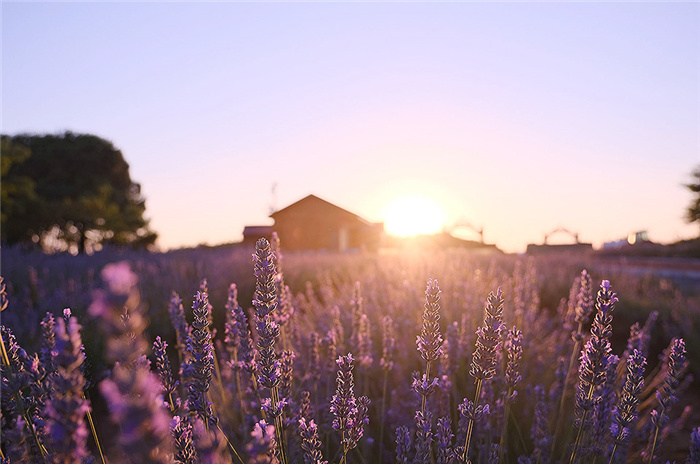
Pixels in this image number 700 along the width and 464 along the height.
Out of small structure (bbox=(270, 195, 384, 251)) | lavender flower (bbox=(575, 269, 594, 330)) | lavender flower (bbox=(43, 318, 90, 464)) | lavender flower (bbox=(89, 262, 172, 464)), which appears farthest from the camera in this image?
small structure (bbox=(270, 195, 384, 251))

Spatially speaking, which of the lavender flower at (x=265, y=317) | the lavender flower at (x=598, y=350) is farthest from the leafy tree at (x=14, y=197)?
the lavender flower at (x=598, y=350)

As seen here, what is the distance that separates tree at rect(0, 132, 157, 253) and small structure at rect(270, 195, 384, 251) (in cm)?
1155

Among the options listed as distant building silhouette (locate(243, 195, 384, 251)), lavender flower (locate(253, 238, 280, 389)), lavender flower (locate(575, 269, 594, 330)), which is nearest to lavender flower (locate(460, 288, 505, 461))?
lavender flower (locate(253, 238, 280, 389))

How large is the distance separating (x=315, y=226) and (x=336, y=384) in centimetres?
1083

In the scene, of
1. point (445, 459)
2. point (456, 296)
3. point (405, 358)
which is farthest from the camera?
point (456, 296)

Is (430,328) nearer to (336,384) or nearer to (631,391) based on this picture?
(631,391)

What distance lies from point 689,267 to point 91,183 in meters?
25.6

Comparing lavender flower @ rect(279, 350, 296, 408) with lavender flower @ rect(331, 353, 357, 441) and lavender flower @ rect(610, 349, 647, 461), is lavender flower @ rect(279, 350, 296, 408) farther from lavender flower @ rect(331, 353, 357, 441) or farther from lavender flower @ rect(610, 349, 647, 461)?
lavender flower @ rect(610, 349, 647, 461)

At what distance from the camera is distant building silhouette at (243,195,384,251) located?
36.4 feet

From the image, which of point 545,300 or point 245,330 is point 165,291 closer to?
point 245,330

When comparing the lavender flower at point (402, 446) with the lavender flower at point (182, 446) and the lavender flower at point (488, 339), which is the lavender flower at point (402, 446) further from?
the lavender flower at point (182, 446)

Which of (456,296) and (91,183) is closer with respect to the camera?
(456,296)

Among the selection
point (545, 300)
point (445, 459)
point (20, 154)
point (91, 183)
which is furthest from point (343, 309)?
point (91, 183)

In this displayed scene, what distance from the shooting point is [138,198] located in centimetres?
2517
